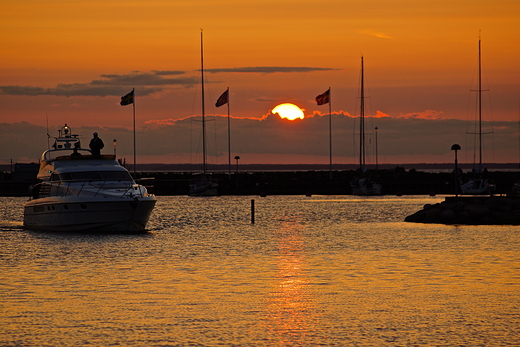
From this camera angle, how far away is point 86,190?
1396 inches

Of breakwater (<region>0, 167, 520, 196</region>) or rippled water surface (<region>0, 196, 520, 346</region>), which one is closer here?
rippled water surface (<region>0, 196, 520, 346</region>)

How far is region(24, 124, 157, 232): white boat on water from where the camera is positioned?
35.6 m

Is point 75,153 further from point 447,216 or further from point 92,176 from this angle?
point 447,216

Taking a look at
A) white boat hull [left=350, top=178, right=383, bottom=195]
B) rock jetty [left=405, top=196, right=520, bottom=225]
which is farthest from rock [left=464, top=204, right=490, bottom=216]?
white boat hull [left=350, top=178, right=383, bottom=195]

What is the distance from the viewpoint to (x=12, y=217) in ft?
185

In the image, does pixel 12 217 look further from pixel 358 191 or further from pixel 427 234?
pixel 358 191

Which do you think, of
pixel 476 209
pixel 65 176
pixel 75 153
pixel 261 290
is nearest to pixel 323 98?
pixel 476 209

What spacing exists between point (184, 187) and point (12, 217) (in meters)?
49.9

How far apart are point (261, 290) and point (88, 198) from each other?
1767cm

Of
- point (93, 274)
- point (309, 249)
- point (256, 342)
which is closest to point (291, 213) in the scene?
point (309, 249)

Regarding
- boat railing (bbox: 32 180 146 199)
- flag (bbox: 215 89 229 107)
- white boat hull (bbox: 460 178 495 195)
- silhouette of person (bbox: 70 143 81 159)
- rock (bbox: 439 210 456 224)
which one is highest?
flag (bbox: 215 89 229 107)

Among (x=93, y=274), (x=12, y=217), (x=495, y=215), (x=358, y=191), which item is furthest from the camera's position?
(x=358, y=191)

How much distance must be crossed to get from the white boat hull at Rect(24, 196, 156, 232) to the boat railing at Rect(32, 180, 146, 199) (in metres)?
0.37

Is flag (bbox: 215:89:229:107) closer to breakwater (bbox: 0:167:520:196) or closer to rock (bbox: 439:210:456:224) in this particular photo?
breakwater (bbox: 0:167:520:196)
